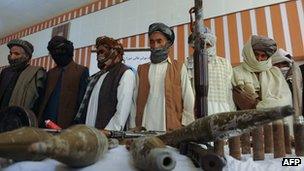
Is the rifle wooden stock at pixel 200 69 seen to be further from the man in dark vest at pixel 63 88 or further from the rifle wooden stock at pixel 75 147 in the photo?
the man in dark vest at pixel 63 88

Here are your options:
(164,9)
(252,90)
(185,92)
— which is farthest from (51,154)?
(164,9)

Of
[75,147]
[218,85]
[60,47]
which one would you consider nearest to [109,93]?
[218,85]

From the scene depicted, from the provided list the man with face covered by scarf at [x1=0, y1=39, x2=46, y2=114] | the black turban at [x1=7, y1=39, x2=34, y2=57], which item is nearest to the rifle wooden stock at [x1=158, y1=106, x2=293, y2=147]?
the man with face covered by scarf at [x1=0, y1=39, x2=46, y2=114]

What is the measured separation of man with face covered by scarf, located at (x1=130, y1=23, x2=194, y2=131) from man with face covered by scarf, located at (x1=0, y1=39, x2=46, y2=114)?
36.3 inches

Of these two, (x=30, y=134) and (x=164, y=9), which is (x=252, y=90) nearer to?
(x=30, y=134)

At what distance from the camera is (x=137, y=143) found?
0.77 meters

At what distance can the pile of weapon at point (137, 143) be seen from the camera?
2.07 feet

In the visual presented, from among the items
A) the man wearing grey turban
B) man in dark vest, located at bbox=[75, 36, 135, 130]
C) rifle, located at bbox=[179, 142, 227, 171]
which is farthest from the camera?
the man wearing grey turban

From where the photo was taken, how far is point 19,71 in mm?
2869

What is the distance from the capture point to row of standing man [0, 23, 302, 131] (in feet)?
6.81

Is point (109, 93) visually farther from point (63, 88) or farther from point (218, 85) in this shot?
point (218, 85)

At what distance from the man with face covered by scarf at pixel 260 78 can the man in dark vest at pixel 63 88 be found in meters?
1.21

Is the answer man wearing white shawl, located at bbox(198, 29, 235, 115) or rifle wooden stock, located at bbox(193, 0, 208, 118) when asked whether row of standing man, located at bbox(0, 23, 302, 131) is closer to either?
man wearing white shawl, located at bbox(198, 29, 235, 115)

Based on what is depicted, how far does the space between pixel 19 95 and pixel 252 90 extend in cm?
178
